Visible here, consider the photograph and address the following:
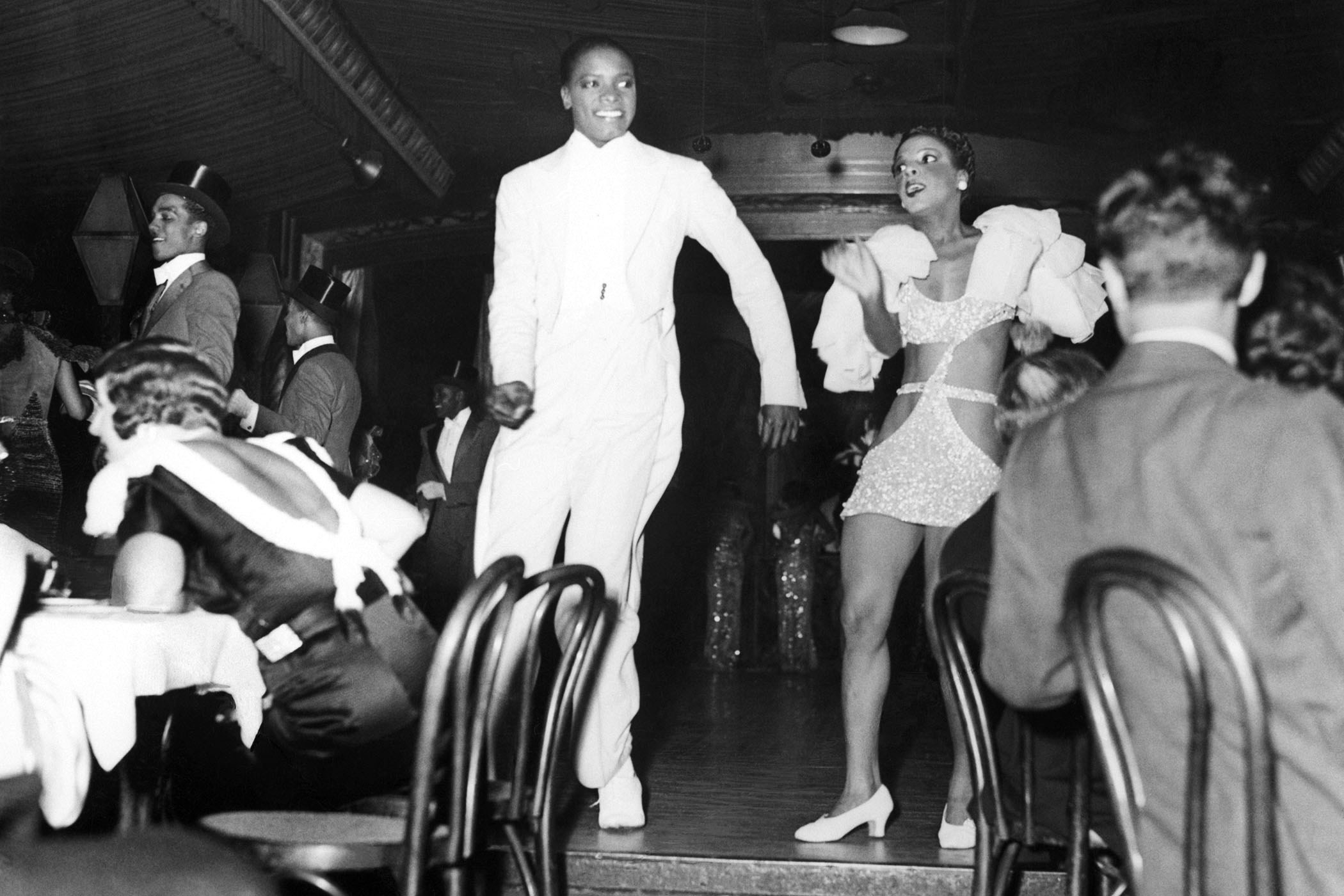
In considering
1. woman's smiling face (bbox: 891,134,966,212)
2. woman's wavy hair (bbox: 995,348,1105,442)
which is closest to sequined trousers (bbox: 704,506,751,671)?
woman's smiling face (bbox: 891,134,966,212)

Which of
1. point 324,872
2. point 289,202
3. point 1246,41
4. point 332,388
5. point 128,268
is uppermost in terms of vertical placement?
point 1246,41

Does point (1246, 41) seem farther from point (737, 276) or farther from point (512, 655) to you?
point (512, 655)

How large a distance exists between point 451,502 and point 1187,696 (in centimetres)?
561

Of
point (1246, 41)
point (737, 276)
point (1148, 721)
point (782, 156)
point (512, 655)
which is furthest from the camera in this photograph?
point (782, 156)

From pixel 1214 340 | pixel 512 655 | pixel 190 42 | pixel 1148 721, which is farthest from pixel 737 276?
pixel 190 42

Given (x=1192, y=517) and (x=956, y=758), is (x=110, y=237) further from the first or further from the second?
(x=1192, y=517)

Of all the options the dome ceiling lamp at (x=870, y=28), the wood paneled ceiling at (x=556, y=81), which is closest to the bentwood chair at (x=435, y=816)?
the wood paneled ceiling at (x=556, y=81)

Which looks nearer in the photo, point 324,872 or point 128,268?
point 324,872

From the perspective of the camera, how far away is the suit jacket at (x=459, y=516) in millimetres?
6750

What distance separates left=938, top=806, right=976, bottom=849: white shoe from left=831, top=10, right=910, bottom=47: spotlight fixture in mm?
4471

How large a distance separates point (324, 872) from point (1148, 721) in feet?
3.71

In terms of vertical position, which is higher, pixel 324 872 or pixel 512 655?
pixel 512 655

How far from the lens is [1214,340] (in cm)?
160

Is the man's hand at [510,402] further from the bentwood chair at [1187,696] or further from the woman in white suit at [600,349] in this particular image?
the bentwood chair at [1187,696]
